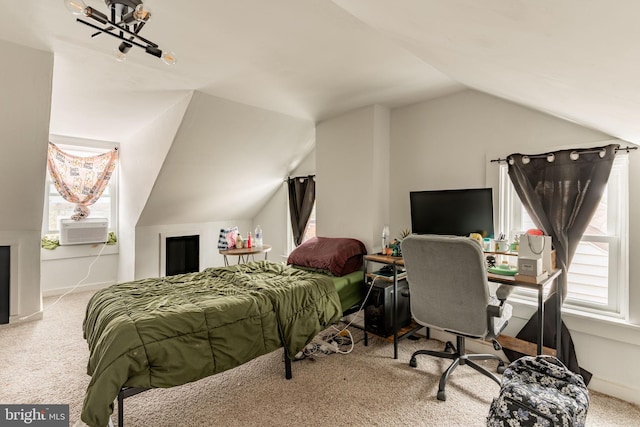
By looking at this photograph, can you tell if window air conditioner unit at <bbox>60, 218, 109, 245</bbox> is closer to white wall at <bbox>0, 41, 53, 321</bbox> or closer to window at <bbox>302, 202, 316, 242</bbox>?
white wall at <bbox>0, 41, 53, 321</bbox>

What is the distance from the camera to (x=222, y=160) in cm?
394

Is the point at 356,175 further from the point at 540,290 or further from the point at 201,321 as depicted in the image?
the point at 201,321

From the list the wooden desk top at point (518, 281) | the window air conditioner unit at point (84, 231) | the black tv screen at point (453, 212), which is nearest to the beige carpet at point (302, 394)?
the wooden desk top at point (518, 281)

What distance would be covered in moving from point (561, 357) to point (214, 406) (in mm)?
2544

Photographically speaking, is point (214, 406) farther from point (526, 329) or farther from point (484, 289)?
point (526, 329)

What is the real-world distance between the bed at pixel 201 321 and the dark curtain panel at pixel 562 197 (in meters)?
1.61

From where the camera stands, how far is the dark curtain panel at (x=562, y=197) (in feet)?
7.40

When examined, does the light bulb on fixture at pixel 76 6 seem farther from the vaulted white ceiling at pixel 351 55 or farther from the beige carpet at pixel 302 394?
the beige carpet at pixel 302 394

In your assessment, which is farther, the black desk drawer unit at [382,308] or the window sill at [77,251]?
the window sill at [77,251]

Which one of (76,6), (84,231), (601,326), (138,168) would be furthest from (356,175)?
(84,231)

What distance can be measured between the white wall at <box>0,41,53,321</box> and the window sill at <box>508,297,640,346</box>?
4308 millimetres

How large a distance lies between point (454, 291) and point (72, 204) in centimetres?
525

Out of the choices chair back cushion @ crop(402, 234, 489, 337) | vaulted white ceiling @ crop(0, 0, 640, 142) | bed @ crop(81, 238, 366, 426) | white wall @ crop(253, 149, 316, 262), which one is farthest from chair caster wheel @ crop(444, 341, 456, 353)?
white wall @ crop(253, 149, 316, 262)

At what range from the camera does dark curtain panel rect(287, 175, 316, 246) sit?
4.55m
